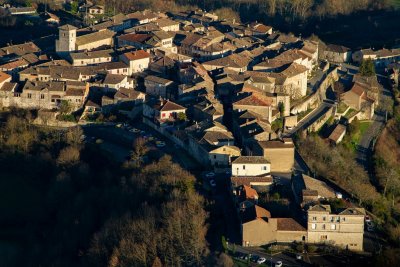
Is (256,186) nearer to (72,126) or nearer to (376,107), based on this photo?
(72,126)

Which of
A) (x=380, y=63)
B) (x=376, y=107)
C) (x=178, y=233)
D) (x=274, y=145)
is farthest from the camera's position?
(x=380, y=63)

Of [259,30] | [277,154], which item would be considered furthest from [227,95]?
[259,30]

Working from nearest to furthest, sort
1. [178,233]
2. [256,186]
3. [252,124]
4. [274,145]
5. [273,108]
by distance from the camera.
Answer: [178,233], [256,186], [274,145], [252,124], [273,108]

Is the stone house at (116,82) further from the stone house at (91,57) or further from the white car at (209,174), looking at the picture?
the white car at (209,174)

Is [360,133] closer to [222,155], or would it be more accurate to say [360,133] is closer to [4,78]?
[222,155]

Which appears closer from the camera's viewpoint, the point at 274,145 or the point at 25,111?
the point at 274,145

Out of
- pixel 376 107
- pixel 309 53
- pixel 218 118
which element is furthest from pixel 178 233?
pixel 309 53
